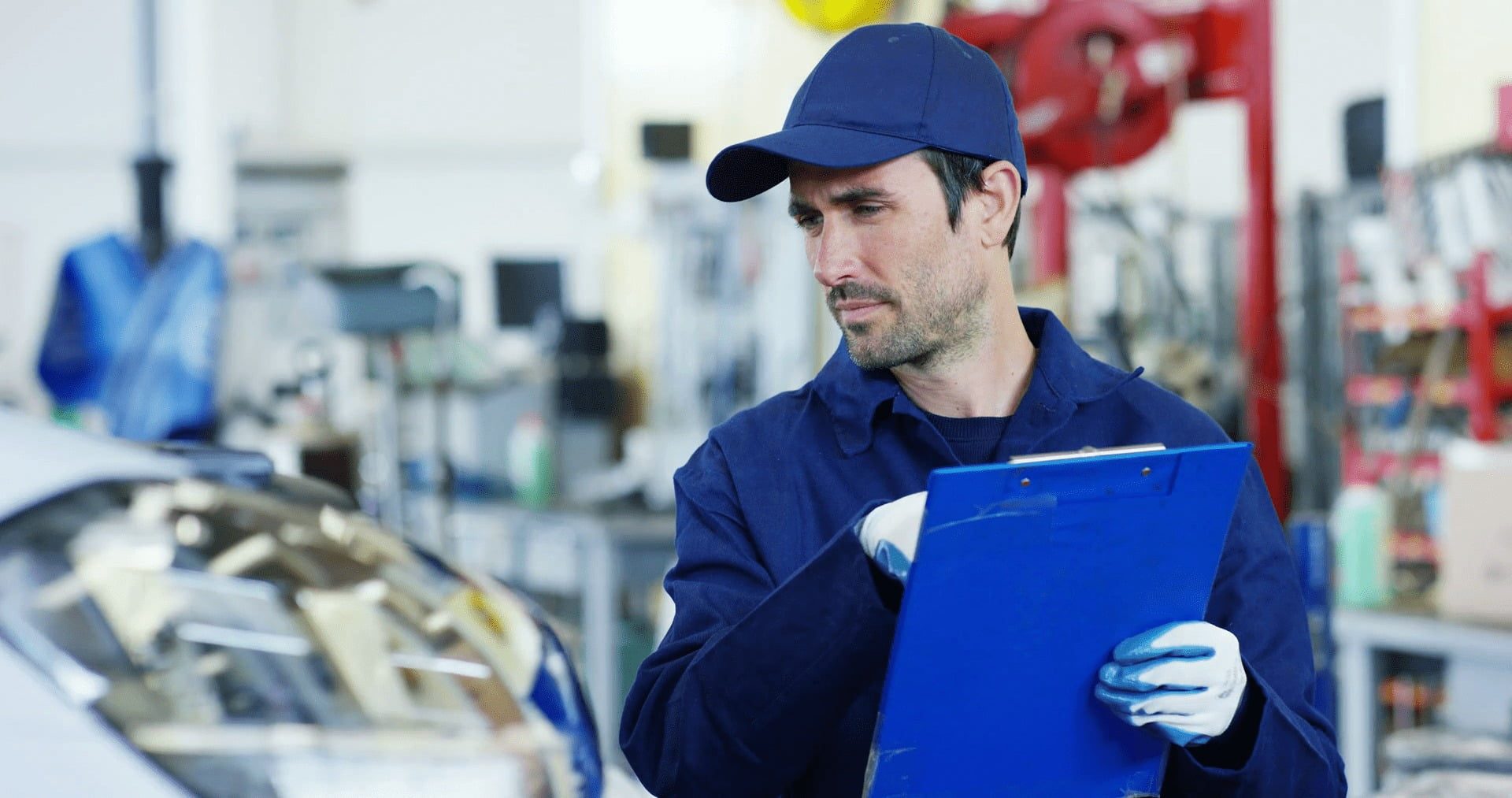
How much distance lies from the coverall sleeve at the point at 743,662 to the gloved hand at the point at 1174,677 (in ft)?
0.63

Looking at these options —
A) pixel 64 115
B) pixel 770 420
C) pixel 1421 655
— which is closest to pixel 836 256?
pixel 770 420

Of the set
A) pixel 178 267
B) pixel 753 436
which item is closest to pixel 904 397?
pixel 753 436

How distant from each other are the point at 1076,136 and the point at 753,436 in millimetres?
3163

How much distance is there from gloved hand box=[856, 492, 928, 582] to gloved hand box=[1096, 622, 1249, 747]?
0.20 metres

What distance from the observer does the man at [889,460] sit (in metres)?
1.21

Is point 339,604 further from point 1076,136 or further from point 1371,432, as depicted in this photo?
point 1371,432

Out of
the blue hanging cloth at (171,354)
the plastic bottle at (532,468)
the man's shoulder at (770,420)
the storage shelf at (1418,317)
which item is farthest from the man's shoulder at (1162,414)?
the plastic bottle at (532,468)

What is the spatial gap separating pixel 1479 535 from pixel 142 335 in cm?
383

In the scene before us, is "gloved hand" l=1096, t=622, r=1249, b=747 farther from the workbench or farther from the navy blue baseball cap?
the workbench

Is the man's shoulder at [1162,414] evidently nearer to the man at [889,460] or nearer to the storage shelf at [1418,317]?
the man at [889,460]

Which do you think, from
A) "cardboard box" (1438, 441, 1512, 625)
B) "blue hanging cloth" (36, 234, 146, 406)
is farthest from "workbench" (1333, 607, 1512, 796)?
"blue hanging cloth" (36, 234, 146, 406)

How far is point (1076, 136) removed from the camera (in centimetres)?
436

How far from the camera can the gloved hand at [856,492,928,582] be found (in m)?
1.14

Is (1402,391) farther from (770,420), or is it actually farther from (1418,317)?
(770,420)
